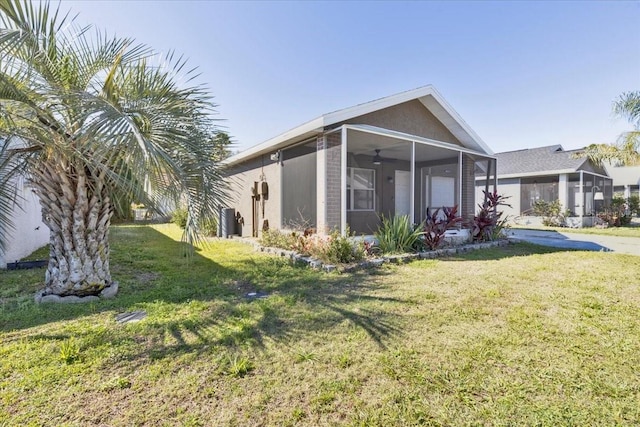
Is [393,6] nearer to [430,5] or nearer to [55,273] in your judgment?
[430,5]

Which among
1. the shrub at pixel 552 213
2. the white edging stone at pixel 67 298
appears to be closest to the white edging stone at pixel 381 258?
the white edging stone at pixel 67 298

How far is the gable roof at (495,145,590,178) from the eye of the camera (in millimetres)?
16812

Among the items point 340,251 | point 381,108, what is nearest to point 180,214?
point 340,251

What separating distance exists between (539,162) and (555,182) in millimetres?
1759

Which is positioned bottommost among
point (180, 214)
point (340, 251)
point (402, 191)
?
point (340, 251)

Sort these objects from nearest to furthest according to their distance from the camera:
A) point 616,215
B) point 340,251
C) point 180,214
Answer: point 340,251, point 180,214, point 616,215

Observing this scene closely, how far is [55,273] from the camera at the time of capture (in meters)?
4.26

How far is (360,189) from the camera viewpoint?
1098 cm

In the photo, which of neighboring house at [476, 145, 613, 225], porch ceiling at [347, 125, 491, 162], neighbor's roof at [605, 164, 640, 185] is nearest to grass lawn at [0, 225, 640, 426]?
porch ceiling at [347, 125, 491, 162]

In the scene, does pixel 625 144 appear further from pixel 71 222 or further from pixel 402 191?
pixel 71 222

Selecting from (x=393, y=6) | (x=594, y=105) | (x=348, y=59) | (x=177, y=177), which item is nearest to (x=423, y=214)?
(x=348, y=59)

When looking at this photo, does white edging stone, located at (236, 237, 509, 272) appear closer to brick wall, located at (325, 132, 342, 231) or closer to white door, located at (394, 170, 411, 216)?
brick wall, located at (325, 132, 342, 231)

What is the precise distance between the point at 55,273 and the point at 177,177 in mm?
2762

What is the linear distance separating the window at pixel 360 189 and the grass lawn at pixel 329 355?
573 cm
